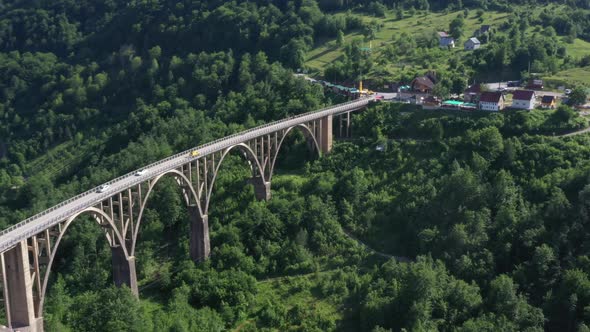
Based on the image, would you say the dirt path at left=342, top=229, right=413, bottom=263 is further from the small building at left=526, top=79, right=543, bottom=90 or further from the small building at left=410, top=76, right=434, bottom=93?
the small building at left=526, top=79, right=543, bottom=90

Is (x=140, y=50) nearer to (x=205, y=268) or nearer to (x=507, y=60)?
(x=507, y=60)

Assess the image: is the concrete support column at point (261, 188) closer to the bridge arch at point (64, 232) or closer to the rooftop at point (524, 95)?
the bridge arch at point (64, 232)

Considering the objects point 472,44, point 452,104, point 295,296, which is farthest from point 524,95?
point 295,296

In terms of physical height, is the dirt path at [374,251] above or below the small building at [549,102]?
below

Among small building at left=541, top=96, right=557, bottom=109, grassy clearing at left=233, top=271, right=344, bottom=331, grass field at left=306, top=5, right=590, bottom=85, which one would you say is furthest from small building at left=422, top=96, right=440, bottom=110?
grassy clearing at left=233, top=271, right=344, bottom=331

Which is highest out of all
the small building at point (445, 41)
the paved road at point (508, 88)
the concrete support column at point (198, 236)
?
the small building at point (445, 41)

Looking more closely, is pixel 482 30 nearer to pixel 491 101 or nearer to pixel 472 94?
pixel 472 94

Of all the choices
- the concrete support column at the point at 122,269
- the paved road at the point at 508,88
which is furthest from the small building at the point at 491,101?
the concrete support column at the point at 122,269

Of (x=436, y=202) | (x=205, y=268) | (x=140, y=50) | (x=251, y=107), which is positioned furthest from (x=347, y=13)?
(x=205, y=268)
